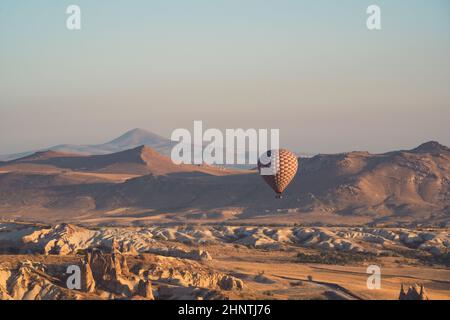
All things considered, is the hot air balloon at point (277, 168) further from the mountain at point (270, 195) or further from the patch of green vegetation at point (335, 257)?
the mountain at point (270, 195)

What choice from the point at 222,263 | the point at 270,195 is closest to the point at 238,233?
the point at 222,263

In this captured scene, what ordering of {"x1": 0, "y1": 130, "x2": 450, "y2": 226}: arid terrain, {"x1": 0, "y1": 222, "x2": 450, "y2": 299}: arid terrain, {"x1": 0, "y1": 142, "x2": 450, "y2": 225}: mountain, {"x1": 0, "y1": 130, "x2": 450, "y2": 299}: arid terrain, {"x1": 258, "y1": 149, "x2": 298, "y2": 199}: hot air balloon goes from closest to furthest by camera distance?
1. {"x1": 0, "y1": 222, "x2": 450, "y2": 299}: arid terrain
2. {"x1": 0, "y1": 130, "x2": 450, "y2": 299}: arid terrain
3. {"x1": 258, "y1": 149, "x2": 298, "y2": 199}: hot air balloon
4. {"x1": 0, "y1": 130, "x2": 450, "y2": 226}: arid terrain
5. {"x1": 0, "y1": 142, "x2": 450, "y2": 225}: mountain

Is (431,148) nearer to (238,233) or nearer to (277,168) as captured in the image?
(238,233)

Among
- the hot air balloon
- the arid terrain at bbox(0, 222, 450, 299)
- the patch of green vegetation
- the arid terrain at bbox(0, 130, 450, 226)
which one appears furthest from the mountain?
the patch of green vegetation

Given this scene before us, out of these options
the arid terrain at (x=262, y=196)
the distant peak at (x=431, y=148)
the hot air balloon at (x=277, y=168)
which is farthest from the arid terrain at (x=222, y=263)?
the distant peak at (x=431, y=148)

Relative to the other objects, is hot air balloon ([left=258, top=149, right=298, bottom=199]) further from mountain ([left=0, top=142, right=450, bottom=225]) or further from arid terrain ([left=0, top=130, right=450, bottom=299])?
mountain ([left=0, top=142, right=450, bottom=225])

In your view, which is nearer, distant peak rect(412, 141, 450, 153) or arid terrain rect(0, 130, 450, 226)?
arid terrain rect(0, 130, 450, 226)

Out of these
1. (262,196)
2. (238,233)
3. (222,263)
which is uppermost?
(222,263)
